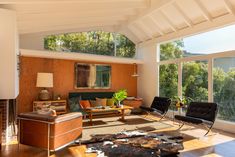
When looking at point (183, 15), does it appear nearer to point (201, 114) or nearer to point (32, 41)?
point (201, 114)

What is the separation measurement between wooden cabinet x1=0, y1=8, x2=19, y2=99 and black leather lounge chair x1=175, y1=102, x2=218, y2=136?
4.37m

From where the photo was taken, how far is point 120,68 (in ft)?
32.1

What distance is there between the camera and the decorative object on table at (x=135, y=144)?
4.12m

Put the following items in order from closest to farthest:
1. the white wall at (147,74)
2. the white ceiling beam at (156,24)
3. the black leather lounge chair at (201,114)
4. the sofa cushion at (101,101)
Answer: the black leather lounge chair at (201,114)
the white ceiling beam at (156,24)
the sofa cushion at (101,101)
the white wall at (147,74)

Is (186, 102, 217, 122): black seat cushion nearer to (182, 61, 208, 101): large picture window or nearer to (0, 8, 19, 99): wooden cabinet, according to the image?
(182, 61, 208, 101): large picture window

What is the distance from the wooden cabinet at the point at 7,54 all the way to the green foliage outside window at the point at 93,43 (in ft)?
11.3

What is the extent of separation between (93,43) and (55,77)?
2134 mm

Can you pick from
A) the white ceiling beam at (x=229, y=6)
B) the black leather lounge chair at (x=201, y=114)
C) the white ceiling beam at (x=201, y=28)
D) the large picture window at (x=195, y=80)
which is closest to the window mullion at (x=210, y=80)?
the large picture window at (x=195, y=80)

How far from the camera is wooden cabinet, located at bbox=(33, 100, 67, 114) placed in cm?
760

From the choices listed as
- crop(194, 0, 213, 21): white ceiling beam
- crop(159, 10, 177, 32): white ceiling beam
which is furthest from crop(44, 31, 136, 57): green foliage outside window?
crop(194, 0, 213, 21): white ceiling beam

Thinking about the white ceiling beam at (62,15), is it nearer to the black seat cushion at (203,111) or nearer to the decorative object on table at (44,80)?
the decorative object on table at (44,80)

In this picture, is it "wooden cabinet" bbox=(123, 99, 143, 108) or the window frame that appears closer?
the window frame

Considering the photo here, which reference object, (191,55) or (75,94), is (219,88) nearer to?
(191,55)

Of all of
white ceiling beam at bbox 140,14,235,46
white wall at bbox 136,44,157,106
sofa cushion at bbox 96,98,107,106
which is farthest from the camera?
white wall at bbox 136,44,157,106
